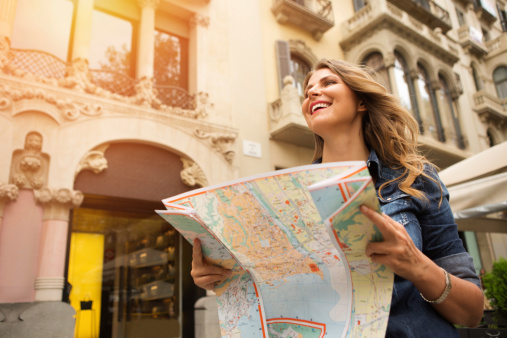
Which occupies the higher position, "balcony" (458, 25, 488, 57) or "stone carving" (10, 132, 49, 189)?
"balcony" (458, 25, 488, 57)

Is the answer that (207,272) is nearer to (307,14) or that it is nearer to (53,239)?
(53,239)

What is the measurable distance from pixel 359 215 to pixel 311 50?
11.2 meters

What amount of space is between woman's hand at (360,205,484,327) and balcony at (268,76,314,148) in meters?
7.79

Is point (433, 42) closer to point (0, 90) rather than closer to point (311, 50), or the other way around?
point (311, 50)

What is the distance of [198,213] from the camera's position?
109 cm

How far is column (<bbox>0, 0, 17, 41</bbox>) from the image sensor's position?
20.8 feet

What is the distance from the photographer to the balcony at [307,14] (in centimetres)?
1055

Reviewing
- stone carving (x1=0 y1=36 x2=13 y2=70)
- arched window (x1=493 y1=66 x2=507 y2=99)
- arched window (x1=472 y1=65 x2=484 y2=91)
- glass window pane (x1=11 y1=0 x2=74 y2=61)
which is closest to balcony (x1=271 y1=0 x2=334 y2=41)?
glass window pane (x1=11 y1=0 x2=74 y2=61)

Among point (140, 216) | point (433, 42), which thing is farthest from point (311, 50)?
point (140, 216)

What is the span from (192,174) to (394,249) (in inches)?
278

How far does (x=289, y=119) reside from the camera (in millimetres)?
8859

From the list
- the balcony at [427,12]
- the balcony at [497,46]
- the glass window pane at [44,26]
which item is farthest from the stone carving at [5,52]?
the balcony at [497,46]

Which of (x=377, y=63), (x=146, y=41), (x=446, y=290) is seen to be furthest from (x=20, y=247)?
(x=377, y=63)

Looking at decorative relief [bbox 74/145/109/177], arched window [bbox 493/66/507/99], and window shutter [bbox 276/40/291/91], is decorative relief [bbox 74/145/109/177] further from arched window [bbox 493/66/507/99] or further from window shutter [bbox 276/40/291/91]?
arched window [bbox 493/66/507/99]
